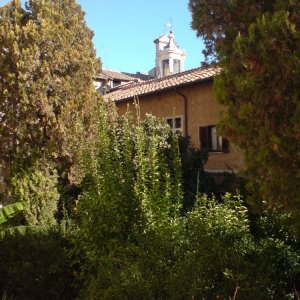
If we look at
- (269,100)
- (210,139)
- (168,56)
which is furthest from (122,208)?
(168,56)

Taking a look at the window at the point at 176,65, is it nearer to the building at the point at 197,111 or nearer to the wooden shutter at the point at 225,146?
the building at the point at 197,111

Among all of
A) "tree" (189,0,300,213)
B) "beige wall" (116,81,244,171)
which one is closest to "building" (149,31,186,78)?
"beige wall" (116,81,244,171)

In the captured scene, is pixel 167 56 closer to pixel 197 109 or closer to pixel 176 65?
pixel 176 65

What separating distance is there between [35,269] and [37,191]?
2746 millimetres

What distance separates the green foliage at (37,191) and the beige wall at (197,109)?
25.6 ft

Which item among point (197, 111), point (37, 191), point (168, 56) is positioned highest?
point (168, 56)

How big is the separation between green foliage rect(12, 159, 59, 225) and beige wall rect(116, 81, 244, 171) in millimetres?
7811

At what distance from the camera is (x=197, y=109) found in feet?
59.1

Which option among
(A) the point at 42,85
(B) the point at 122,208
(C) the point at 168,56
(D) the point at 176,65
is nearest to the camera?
(B) the point at 122,208

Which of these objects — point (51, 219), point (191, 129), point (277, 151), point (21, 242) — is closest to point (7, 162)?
point (51, 219)

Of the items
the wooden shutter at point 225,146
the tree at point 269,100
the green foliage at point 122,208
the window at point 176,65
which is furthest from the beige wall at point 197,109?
the window at point 176,65

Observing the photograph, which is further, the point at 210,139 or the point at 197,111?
the point at 197,111

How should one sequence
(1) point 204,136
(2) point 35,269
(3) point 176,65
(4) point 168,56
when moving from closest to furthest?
1. (2) point 35,269
2. (1) point 204,136
3. (4) point 168,56
4. (3) point 176,65

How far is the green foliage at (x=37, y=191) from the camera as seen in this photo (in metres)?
9.20
